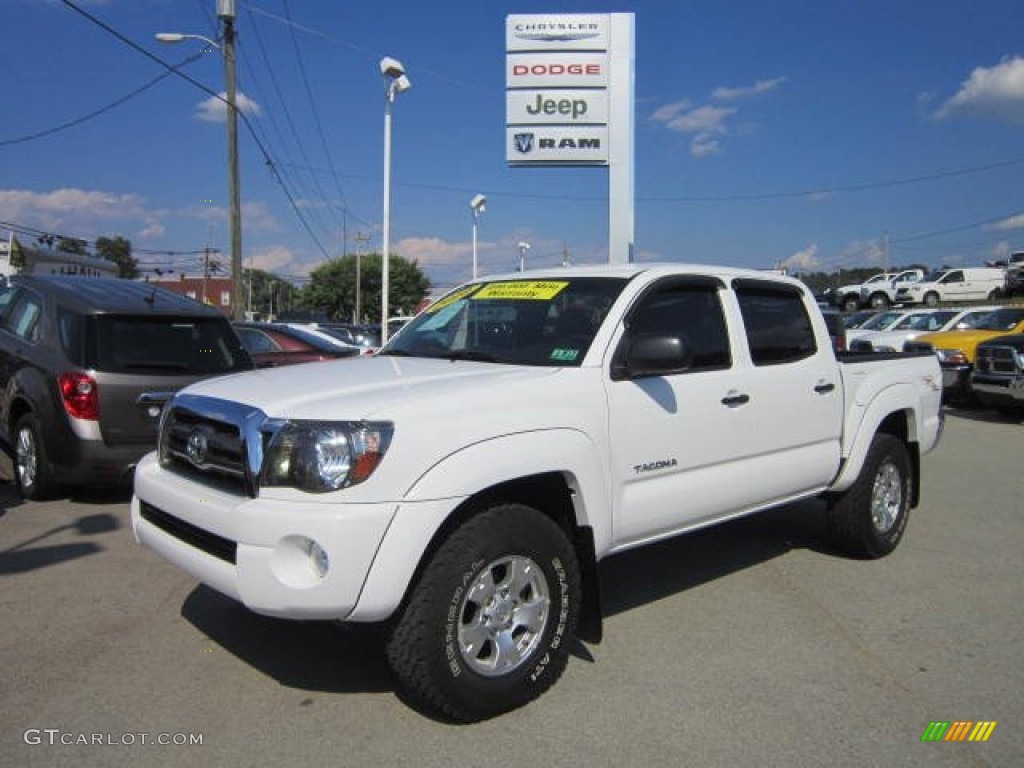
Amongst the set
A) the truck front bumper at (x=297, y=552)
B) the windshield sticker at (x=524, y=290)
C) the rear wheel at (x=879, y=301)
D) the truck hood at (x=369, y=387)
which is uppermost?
the rear wheel at (x=879, y=301)

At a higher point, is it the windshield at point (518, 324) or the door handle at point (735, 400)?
the windshield at point (518, 324)

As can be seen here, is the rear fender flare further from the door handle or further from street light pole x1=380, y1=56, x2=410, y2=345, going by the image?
street light pole x1=380, y1=56, x2=410, y2=345

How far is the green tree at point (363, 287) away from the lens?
3044 inches

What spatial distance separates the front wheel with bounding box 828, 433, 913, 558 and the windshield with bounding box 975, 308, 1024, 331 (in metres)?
12.7

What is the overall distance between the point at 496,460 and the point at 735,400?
1681 mm

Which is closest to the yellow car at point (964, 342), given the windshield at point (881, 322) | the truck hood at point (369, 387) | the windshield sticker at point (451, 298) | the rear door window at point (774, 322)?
the windshield at point (881, 322)

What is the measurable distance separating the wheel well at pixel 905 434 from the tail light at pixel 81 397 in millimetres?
5657

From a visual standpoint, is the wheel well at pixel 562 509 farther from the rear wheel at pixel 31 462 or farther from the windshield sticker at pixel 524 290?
the rear wheel at pixel 31 462

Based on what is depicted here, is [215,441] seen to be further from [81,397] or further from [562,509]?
[81,397]

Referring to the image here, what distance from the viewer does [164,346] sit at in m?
6.72

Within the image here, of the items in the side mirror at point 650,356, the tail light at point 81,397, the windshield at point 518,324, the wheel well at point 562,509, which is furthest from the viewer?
the tail light at point 81,397

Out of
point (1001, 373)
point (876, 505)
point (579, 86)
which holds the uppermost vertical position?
point (579, 86)

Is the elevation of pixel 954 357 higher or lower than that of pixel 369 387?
lower

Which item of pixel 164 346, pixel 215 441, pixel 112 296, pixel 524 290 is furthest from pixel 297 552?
pixel 112 296
